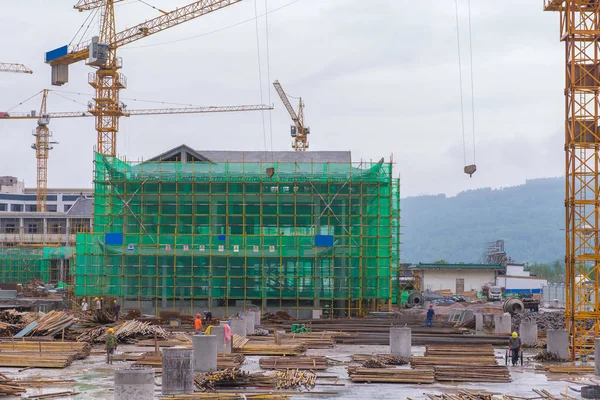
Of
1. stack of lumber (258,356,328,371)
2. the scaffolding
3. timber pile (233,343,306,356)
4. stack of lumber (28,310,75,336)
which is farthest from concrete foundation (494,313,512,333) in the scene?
stack of lumber (28,310,75,336)

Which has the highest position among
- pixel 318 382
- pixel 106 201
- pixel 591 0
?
pixel 591 0

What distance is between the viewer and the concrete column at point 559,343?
127 feet

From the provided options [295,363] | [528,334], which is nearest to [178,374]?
[295,363]

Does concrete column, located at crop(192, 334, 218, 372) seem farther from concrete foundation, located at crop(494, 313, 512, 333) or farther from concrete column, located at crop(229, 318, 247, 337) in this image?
concrete foundation, located at crop(494, 313, 512, 333)

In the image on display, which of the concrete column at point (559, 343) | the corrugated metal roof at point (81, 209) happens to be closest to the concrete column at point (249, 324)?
the concrete column at point (559, 343)

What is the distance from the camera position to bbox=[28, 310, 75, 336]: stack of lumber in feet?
144

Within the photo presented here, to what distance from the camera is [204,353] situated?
3247 centimetres

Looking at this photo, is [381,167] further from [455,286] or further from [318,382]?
[455,286]

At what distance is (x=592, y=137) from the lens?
42219mm

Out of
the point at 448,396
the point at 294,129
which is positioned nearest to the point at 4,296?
the point at 448,396

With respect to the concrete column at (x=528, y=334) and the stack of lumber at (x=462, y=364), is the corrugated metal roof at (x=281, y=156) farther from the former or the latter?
the stack of lumber at (x=462, y=364)

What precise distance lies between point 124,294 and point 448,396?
39757 mm

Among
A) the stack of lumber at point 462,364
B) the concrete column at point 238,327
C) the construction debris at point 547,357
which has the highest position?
the concrete column at point 238,327

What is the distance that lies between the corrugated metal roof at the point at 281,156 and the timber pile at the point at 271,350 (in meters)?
33.7
